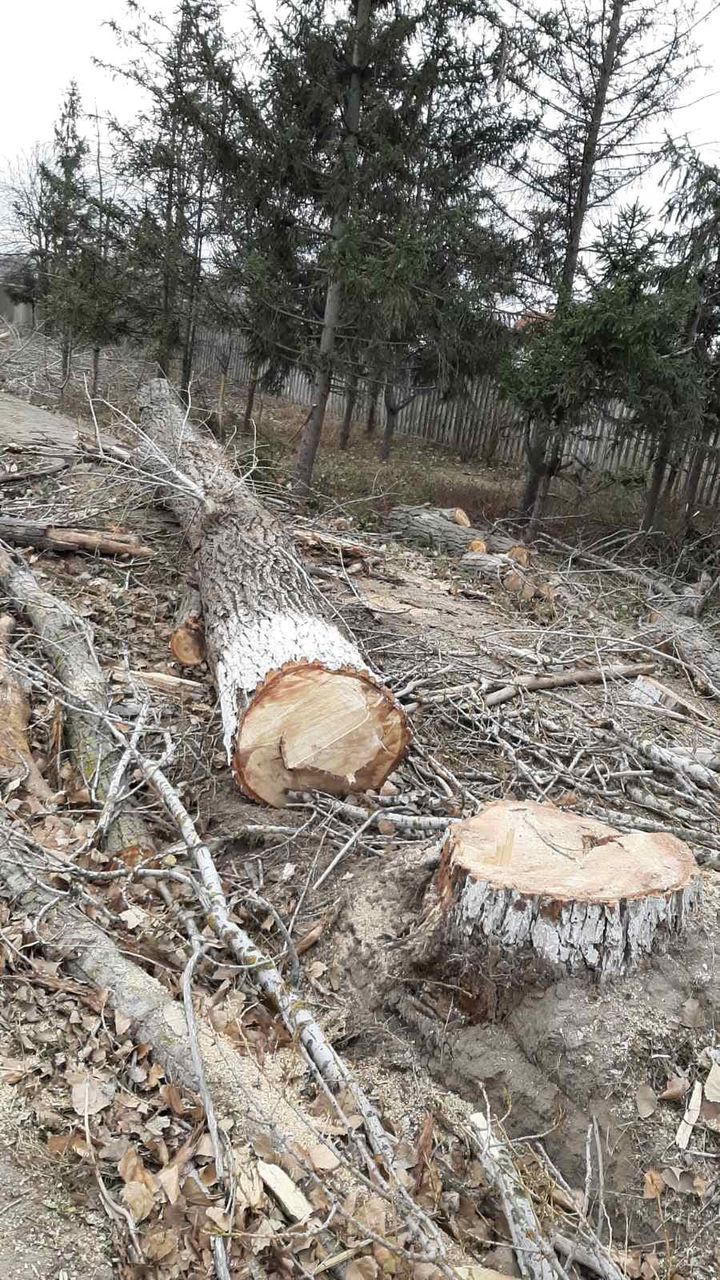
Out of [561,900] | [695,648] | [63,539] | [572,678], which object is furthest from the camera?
[695,648]

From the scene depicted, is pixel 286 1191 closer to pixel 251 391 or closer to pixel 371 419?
pixel 251 391

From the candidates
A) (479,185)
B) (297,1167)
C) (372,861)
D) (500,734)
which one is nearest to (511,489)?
(479,185)

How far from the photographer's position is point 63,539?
5.80 meters

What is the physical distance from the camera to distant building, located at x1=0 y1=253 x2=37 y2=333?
19.1 m

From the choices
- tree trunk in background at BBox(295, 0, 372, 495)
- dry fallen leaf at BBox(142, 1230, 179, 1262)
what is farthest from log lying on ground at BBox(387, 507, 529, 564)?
dry fallen leaf at BBox(142, 1230, 179, 1262)

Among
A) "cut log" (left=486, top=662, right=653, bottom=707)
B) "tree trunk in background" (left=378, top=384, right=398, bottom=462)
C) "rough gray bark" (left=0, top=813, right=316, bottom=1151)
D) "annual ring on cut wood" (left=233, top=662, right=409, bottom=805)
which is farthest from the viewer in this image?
"tree trunk in background" (left=378, top=384, right=398, bottom=462)

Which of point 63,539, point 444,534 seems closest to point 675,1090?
point 63,539

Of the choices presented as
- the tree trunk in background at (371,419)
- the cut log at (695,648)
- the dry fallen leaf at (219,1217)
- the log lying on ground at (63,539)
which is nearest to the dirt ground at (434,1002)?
the dry fallen leaf at (219,1217)

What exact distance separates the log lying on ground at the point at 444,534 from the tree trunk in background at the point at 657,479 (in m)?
2.40

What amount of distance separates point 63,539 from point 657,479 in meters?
7.72

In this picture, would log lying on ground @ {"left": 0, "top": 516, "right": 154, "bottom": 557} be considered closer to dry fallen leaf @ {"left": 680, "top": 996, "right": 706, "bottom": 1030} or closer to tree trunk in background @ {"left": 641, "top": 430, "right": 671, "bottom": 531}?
dry fallen leaf @ {"left": 680, "top": 996, "right": 706, "bottom": 1030}

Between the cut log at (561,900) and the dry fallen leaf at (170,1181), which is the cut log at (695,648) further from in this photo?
the dry fallen leaf at (170,1181)

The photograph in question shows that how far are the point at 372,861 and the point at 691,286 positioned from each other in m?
8.67

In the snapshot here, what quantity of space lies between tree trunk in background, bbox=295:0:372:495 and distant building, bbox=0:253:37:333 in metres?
10.8
